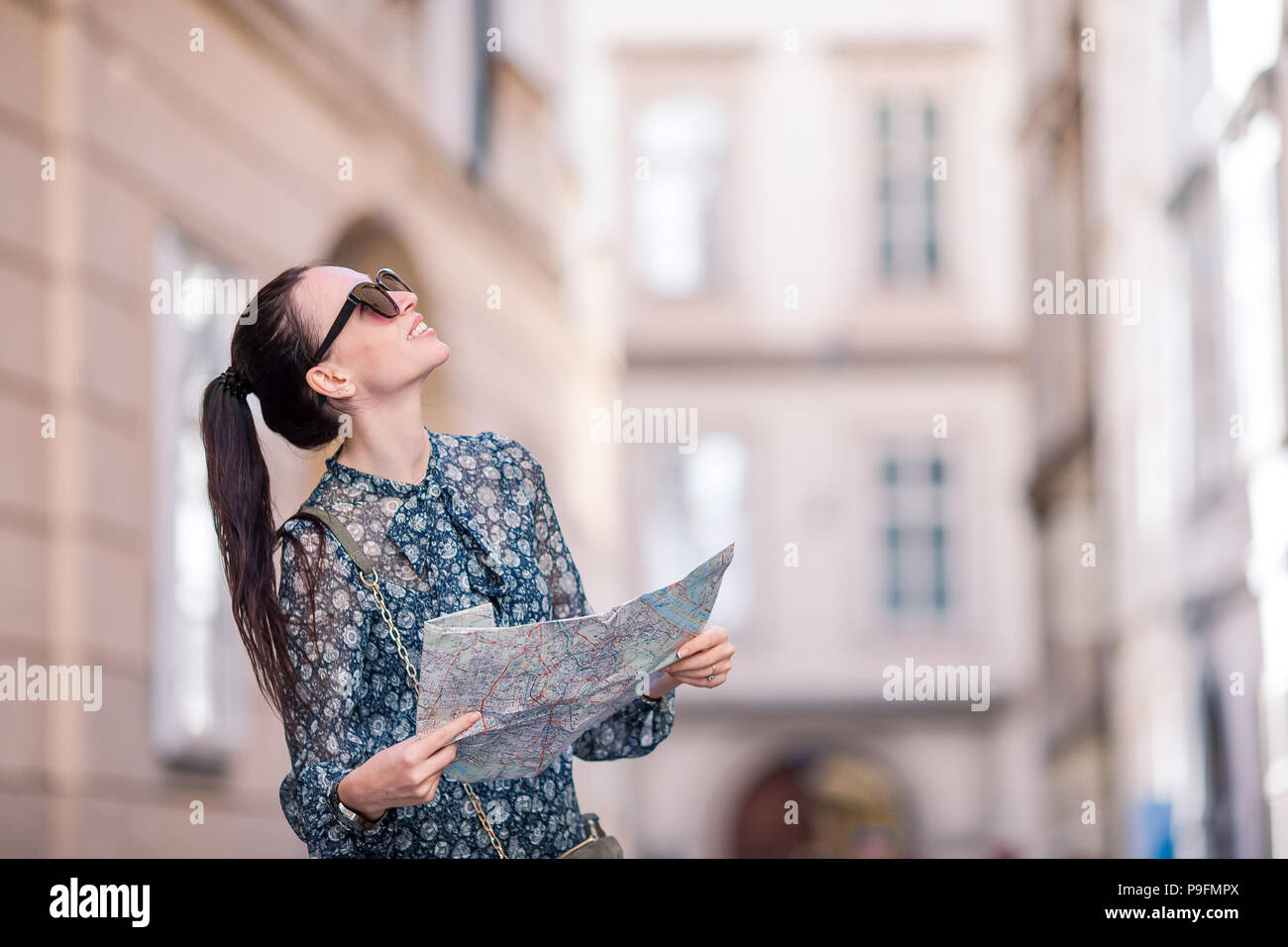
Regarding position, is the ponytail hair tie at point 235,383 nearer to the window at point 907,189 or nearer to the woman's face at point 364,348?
the woman's face at point 364,348

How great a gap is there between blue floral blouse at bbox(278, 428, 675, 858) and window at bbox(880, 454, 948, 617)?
803 inches

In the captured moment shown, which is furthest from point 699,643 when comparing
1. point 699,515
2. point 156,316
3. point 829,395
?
point 829,395

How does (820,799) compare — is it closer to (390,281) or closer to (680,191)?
(680,191)

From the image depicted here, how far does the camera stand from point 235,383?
1.98 metres

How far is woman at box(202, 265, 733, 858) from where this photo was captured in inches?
71.9

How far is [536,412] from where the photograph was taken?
12641mm

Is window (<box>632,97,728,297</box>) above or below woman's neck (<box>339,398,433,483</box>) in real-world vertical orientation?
above

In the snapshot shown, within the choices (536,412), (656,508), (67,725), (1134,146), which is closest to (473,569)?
(67,725)

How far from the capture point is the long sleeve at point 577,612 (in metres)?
2.03

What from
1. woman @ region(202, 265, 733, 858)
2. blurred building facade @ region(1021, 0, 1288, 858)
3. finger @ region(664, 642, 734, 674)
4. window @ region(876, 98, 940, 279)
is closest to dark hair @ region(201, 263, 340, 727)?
woman @ region(202, 265, 733, 858)

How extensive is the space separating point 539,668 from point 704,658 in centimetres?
18

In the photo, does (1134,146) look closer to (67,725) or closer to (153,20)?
(153,20)

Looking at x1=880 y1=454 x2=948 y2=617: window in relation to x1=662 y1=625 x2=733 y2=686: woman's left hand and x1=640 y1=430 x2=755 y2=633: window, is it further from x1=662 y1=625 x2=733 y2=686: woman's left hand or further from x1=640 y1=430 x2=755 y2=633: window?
x1=662 y1=625 x2=733 y2=686: woman's left hand

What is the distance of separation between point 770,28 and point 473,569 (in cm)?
2299
